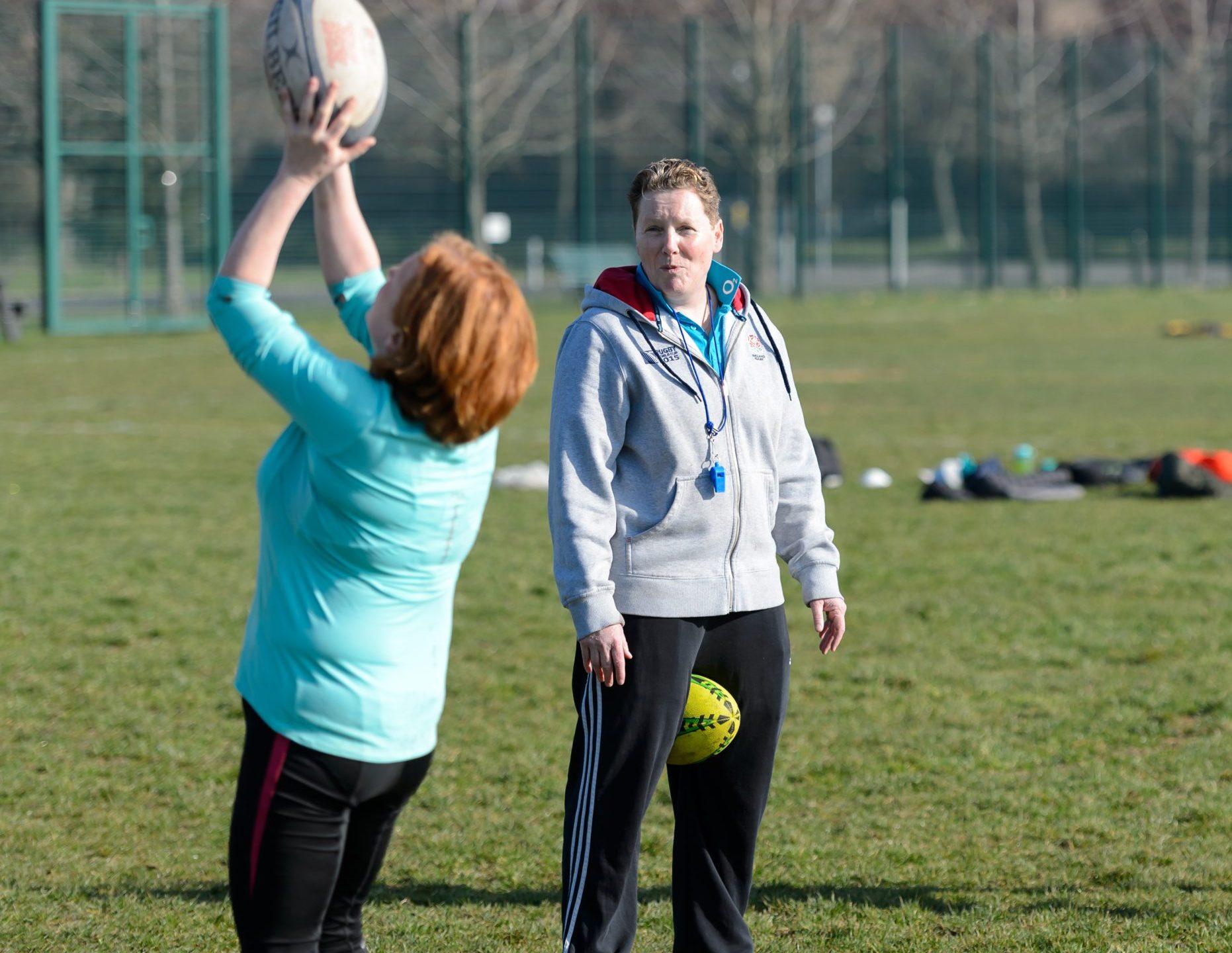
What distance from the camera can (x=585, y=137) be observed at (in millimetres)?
36781

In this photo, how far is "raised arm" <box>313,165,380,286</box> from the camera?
10.7 ft

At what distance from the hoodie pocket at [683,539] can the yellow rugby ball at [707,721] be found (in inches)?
9.8

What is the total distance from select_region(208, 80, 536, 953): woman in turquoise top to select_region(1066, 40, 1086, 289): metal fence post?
1619 inches

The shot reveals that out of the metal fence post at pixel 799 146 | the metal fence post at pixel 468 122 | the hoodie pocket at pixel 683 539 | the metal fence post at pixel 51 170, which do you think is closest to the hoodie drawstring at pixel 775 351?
the hoodie pocket at pixel 683 539

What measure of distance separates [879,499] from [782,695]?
27.6ft

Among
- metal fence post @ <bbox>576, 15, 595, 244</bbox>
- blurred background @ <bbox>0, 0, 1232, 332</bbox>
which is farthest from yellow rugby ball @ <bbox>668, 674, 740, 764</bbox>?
metal fence post @ <bbox>576, 15, 595, 244</bbox>

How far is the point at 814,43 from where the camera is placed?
146 feet

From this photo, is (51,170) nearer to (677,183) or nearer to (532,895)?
(532,895)

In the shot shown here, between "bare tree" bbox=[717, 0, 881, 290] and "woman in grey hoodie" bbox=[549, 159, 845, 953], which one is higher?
"bare tree" bbox=[717, 0, 881, 290]

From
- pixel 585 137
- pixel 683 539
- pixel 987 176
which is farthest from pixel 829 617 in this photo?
pixel 987 176

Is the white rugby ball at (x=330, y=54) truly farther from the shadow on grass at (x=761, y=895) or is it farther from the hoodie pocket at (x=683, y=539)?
the shadow on grass at (x=761, y=895)

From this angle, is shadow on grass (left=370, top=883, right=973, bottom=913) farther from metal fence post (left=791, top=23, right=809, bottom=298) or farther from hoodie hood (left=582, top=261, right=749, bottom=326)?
metal fence post (left=791, top=23, right=809, bottom=298)

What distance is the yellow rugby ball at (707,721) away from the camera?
12.1 ft

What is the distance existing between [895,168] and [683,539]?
39.0 metres
